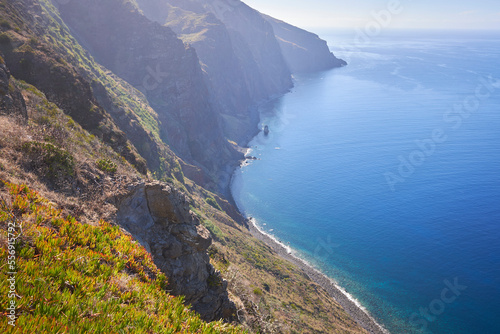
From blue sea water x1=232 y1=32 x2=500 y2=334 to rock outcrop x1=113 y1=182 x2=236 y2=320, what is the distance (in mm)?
46896

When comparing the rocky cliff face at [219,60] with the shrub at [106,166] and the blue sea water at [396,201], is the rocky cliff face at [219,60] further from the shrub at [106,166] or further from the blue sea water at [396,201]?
the shrub at [106,166]

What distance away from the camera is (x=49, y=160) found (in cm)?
1153

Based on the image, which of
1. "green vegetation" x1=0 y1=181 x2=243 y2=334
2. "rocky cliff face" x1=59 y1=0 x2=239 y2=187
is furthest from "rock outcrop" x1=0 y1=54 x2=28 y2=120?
"rocky cliff face" x1=59 y1=0 x2=239 y2=187

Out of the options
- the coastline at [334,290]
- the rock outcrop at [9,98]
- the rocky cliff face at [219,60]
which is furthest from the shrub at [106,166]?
the rocky cliff face at [219,60]

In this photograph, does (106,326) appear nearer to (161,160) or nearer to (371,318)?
(161,160)

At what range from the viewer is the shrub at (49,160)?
11172 mm

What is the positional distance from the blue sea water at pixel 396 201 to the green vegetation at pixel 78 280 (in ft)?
176

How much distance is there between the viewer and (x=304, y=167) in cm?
9825

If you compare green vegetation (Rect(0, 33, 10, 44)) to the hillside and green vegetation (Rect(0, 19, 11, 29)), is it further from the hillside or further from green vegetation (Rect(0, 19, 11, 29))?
green vegetation (Rect(0, 19, 11, 29))

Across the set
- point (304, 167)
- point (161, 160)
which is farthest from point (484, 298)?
point (161, 160)

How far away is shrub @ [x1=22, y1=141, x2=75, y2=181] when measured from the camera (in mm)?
11172

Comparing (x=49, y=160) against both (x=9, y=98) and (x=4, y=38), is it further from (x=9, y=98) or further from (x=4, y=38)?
(x=4, y=38)

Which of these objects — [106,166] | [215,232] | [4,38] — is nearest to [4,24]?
[4,38]

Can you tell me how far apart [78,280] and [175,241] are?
7.66 meters
